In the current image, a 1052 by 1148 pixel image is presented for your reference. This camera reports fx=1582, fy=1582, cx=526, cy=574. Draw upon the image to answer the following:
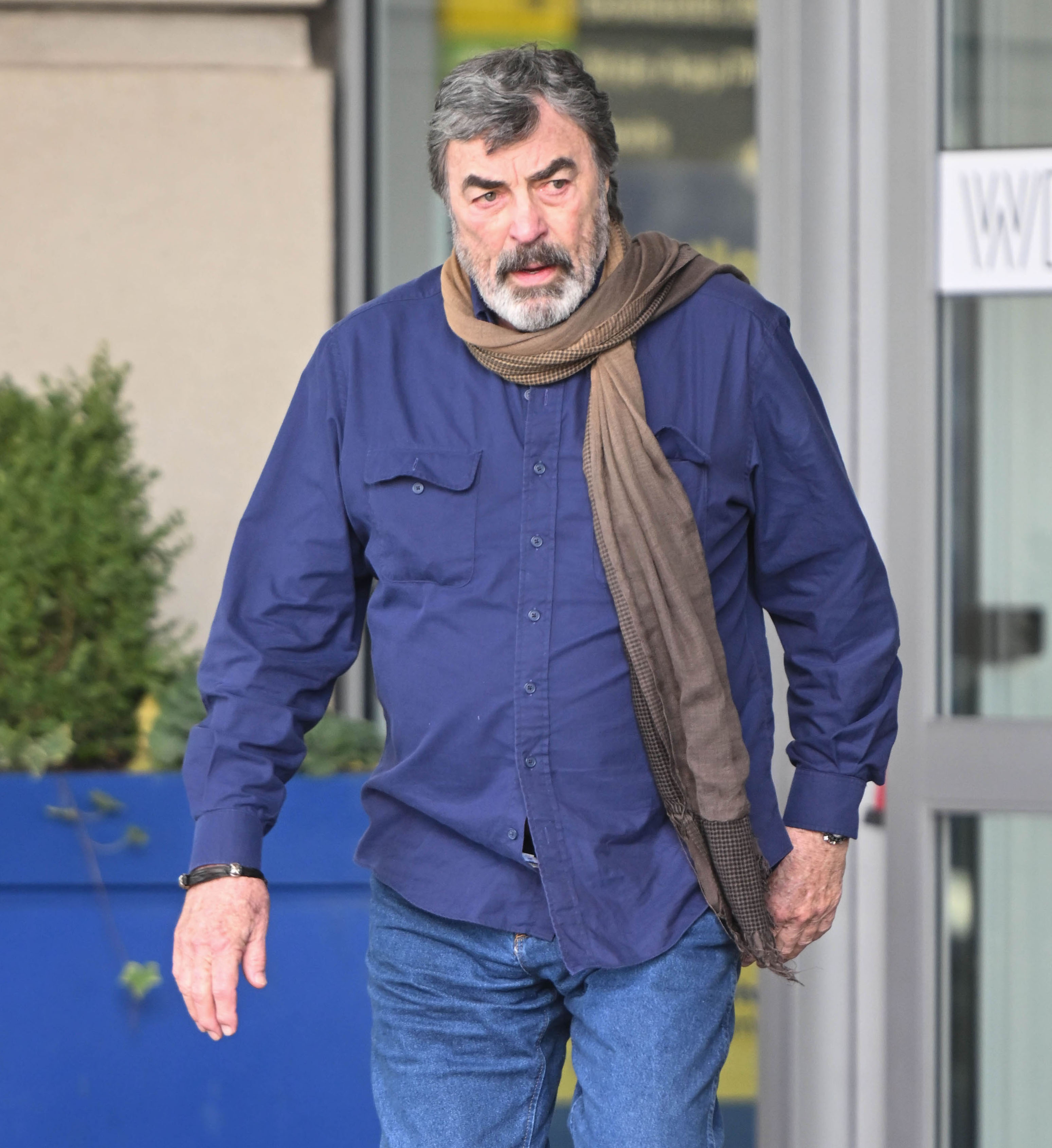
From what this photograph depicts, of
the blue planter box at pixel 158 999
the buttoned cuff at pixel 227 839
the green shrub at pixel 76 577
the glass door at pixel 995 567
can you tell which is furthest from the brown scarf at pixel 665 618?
the green shrub at pixel 76 577

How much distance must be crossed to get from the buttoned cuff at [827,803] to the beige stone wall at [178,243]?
248 centimetres

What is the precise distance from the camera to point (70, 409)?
12.2ft

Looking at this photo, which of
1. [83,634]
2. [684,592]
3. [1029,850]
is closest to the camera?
[684,592]

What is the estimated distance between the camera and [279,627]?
211cm

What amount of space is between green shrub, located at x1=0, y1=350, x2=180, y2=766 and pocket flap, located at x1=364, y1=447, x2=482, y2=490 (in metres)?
1.65

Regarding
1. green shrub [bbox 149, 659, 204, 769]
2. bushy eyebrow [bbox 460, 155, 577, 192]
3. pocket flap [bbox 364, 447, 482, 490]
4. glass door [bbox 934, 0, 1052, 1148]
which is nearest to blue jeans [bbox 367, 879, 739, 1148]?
pocket flap [bbox 364, 447, 482, 490]

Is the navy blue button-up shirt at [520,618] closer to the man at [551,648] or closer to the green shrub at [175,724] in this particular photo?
the man at [551,648]

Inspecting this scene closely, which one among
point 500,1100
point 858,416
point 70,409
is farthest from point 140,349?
point 500,1100

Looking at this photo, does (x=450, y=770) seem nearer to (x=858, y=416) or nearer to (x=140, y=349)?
(x=858, y=416)

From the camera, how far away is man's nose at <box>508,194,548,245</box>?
79.6 inches

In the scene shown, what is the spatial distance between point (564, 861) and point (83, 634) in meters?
1.97

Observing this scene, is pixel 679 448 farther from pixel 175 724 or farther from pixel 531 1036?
pixel 175 724

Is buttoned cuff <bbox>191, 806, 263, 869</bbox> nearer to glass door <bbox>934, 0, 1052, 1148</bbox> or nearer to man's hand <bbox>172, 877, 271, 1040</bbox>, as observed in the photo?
man's hand <bbox>172, 877, 271, 1040</bbox>

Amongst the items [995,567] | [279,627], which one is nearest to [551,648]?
Answer: [279,627]
